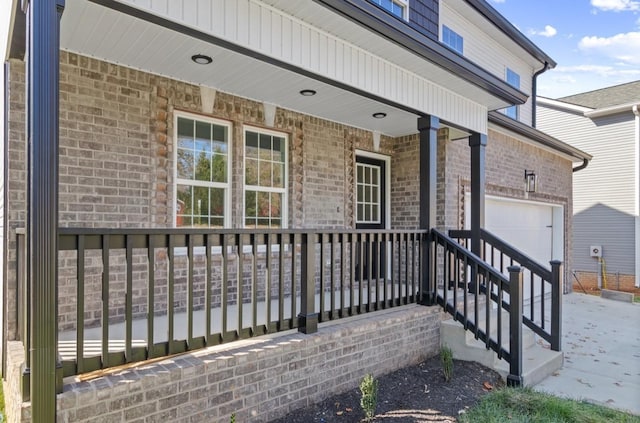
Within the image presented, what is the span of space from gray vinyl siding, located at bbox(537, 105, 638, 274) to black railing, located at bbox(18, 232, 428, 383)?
12.2 meters

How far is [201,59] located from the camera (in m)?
4.00

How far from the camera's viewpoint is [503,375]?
4477 millimetres

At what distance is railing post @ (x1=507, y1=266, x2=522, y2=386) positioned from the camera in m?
4.31

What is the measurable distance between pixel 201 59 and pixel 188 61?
6.8 inches

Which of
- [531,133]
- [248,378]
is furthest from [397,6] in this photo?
[248,378]

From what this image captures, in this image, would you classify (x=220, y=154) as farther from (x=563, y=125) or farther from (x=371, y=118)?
(x=563, y=125)

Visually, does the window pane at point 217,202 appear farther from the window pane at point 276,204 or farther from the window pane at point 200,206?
the window pane at point 276,204

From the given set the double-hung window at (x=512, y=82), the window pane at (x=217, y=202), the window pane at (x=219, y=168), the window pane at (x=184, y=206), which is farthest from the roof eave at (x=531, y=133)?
the window pane at (x=184, y=206)

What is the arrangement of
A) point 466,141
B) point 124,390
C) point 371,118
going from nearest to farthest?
point 124,390 → point 371,118 → point 466,141

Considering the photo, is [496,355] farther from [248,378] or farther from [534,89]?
[534,89]

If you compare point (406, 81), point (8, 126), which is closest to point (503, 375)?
point (406, 81)

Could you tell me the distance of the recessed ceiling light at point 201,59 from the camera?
393cm

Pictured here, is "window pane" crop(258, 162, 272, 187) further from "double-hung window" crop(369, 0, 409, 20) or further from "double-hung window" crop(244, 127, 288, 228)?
"double-hung window" crop(369, 0, 409, 20)

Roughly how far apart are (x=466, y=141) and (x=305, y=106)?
3.38 m
